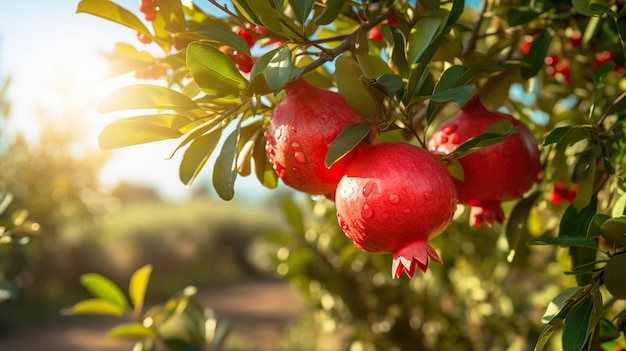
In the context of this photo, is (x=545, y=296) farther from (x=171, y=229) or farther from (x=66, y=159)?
(x=171, y=229)

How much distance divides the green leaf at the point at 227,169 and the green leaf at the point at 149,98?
0.18 feet

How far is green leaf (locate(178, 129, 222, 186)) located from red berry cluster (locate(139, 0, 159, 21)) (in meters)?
0.15

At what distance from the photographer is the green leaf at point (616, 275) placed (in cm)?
49

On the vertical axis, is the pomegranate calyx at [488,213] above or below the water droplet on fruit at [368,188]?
below

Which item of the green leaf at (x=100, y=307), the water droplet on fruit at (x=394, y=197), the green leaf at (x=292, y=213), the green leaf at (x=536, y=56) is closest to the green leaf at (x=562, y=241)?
the water droplet on fruit at (x=394, y=197)

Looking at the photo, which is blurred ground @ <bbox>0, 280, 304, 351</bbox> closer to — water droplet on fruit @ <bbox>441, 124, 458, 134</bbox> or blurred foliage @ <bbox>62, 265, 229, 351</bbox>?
blurred foliage @ <bbox>62, 265, 229, 351</bbox>

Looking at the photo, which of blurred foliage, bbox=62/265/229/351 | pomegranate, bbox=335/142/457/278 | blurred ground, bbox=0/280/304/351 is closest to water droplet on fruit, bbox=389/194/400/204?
pomegranate, bbox=335/142/457/278

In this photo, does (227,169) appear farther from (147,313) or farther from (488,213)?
(147,313)

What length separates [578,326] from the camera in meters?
0.49

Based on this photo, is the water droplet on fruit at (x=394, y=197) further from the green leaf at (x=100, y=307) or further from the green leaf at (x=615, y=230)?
the green leaf at (x=100, y=307)

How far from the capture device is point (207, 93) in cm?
49

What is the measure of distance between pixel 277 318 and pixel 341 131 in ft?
19.7

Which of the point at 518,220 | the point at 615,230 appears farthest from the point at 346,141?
the point at 518,220

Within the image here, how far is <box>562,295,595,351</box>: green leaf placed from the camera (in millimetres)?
481
